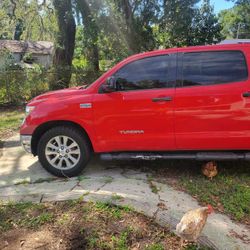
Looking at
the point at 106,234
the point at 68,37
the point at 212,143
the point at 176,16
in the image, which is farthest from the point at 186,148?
the point at 176,16

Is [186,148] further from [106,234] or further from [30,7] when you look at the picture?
[30,7]

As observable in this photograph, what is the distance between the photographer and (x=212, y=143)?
5352mm

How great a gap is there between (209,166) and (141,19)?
11.8 m

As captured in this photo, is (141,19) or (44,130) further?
(141,19)

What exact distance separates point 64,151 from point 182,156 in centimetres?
176

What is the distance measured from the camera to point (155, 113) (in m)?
5.36

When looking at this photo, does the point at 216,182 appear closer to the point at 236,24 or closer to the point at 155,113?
the point at 155,113

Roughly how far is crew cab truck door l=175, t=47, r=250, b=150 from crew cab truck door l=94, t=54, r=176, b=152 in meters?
0.16

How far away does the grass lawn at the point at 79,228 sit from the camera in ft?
12.6

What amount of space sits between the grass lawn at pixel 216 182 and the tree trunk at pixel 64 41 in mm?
8684

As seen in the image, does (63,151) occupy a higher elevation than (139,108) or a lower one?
lower

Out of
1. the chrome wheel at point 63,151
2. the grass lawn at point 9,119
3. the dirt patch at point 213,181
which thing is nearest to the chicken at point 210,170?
the dirt patch at point 213,181

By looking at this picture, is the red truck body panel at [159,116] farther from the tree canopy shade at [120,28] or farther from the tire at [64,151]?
the tree canopy shade at [120,28]

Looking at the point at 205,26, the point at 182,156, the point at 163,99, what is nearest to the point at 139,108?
the point at 163,99
